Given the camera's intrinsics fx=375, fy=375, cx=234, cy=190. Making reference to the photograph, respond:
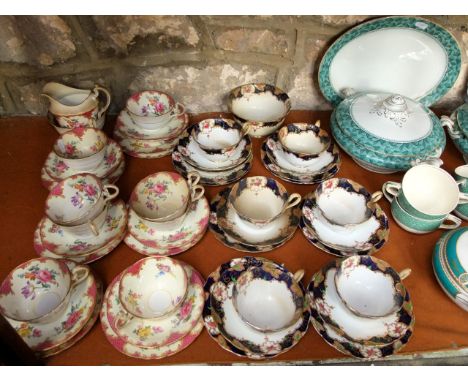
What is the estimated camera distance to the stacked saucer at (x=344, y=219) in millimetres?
935

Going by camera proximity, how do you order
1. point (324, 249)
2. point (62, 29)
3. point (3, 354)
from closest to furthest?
point (3, 354)
point (324, 249)
point (62, 29)

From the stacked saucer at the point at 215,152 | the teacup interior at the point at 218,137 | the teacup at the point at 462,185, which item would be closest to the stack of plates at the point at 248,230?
the stacked saucer at the point at 215,152

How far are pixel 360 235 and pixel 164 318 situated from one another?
52cm

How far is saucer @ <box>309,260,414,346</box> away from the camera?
2.56 ft

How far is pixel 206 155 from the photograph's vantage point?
109 centimetres

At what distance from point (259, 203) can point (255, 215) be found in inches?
1.3

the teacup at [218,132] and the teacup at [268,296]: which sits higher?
the teacup at [218,132]

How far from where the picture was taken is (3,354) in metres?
0.63

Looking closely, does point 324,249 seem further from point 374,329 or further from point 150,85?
A: point 150,85

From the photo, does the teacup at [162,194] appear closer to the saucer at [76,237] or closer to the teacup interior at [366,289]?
the saucer at [76,237]

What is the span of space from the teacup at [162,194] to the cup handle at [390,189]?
49cm

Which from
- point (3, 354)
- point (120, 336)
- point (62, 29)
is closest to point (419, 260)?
point (120, 336)

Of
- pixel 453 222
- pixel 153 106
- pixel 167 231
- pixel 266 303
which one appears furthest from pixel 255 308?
pixel 153 106

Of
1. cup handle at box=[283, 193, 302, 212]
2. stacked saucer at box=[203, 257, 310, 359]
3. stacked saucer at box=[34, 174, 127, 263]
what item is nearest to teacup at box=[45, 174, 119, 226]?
stacked saucer at box=[34, 174, 127, 263]
